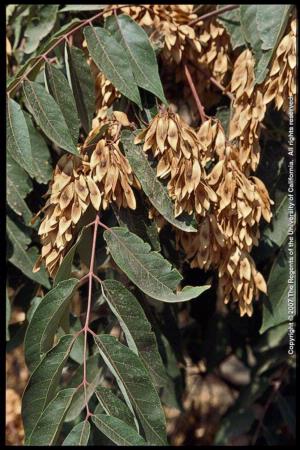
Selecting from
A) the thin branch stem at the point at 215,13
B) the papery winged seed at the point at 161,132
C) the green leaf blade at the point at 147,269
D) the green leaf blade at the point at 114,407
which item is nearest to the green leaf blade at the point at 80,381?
the green leaf blade at the point at 114,407

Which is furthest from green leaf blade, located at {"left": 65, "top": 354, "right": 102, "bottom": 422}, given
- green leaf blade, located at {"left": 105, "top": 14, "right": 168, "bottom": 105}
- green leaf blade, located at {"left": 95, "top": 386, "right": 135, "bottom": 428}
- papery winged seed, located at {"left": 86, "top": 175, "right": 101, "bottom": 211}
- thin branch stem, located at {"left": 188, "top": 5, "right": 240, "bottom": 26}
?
thin branch stem, located at {"left": 188, "top": 5, "right": 240, "bottom": 26}

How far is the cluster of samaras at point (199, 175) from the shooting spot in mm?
1306

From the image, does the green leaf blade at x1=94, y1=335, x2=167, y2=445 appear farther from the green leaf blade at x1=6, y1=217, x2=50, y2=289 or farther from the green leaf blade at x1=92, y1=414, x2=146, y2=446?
the green leaf blade at x1=6, y1=217, x2=50, y2=289

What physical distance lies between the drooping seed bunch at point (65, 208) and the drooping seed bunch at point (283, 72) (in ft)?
1.30

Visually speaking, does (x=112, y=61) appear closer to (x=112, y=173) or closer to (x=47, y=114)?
(x=47, y=114)

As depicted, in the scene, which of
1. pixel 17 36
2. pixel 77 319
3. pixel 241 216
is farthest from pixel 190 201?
pixel 17 36

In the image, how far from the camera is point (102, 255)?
1567mm

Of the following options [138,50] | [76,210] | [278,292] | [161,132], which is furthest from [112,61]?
[278,292]

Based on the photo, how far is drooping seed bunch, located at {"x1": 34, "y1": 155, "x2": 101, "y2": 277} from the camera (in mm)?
1298

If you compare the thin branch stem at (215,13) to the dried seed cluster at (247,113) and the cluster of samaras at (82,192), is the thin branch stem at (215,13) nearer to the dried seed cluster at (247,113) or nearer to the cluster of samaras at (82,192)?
the dried seed cluster at (247,113)

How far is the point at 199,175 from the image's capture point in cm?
129

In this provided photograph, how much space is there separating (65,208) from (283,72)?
492 mm
